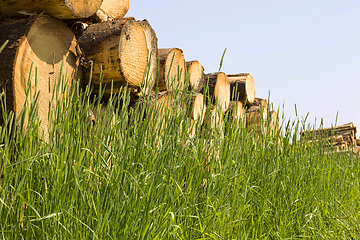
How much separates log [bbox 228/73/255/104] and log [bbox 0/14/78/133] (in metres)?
2.43

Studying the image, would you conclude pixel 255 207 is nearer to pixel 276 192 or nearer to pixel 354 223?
pixel 276 192

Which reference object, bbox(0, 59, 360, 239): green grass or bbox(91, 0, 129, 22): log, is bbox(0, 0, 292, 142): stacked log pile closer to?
bbox(91, 0, 129, 22): log

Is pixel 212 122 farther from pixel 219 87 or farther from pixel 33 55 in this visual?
pixel 219 87

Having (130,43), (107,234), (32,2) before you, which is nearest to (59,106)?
(107,234)

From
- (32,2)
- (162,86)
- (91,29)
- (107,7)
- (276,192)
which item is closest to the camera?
(32,2)

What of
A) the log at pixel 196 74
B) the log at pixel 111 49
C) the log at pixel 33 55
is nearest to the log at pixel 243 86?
the log at pixel 196 74

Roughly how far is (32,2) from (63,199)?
123 cm

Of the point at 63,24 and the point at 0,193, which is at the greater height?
the point at 63,24

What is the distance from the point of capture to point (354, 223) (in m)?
1.90

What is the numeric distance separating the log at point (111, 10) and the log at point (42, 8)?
40 centimetres

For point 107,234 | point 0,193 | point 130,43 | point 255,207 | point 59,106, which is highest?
point 130,43

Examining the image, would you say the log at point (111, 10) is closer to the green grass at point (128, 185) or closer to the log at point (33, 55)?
the log at point (33, 55)

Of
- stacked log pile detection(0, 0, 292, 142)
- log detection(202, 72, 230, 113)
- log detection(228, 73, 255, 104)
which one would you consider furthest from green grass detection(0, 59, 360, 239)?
log detection(228, 73, 255, 104)

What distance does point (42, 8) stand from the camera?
5.67 ft
